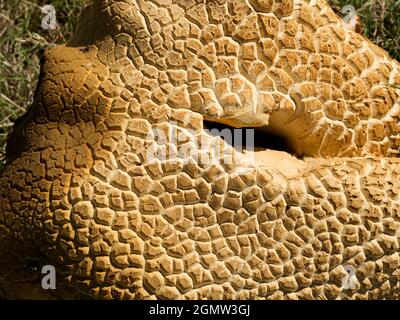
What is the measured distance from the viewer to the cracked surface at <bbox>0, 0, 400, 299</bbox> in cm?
147

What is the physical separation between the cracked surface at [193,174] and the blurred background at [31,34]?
810mm

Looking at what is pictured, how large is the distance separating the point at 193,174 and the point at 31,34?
4.29ft

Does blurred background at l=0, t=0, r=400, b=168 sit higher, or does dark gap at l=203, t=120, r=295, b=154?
dark gap at l=203, t=120, r=295, b=154

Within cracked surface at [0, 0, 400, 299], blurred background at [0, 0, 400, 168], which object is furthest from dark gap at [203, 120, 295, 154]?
blurred background at [0, 0, 400, 168]

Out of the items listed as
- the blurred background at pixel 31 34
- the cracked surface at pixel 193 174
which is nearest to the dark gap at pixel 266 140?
the cracked surface at pixel 193 174

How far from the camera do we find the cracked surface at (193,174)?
1.47 m

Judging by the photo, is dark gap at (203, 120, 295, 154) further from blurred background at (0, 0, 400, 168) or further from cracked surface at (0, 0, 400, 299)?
blurred background at (0, 0, 400, 168)

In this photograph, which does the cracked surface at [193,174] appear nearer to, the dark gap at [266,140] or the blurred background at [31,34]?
the dark gap at [266,140]

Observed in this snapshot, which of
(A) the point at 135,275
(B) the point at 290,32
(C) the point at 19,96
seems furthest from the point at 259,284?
(C) the point at 19,96

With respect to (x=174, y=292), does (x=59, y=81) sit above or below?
above

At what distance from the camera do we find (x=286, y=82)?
1.52 m

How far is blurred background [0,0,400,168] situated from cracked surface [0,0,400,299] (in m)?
0.81

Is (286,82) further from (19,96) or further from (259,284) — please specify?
(19,96)
